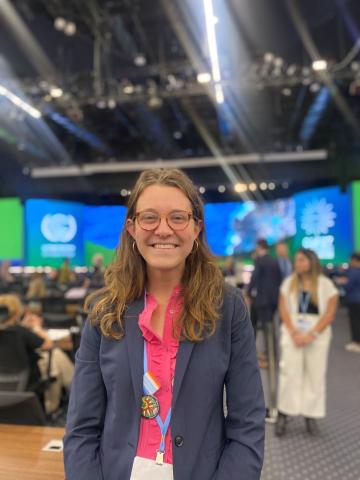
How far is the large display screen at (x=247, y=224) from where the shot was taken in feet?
45.8

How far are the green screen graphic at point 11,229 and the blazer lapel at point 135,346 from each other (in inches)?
549

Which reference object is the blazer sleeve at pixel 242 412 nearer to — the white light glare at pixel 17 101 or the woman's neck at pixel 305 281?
the woman's neck at pixel 305 281

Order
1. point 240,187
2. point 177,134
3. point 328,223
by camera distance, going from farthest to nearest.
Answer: point 240,187 < point 177,134 < point 328,223

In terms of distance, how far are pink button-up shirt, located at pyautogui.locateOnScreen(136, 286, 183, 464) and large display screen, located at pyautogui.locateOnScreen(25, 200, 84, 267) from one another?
45.5 feet

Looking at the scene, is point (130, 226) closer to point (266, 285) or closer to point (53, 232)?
point (266, 285)

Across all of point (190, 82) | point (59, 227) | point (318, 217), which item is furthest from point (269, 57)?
point (59, 227)

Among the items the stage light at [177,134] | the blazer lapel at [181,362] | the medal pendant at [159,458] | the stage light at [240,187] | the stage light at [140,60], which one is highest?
the stage light at [140,60]

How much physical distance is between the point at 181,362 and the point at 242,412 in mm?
210

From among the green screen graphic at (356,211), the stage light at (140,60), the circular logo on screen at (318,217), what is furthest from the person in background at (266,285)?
the circular logo on screen at (318,217)

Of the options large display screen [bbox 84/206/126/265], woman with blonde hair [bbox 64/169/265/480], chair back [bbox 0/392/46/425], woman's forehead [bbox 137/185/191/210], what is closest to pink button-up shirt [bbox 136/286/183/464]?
woman with blonde hair [bbox 64/169/265/480]

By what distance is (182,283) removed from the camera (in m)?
1.21

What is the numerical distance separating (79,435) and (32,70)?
25.8 ft

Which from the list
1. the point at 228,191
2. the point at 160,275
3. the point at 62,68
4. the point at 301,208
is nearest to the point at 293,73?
the point at 62,68

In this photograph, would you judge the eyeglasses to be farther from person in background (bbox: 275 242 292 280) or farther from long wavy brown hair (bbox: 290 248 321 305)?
person in background (bbox: 275 242 292 280)
